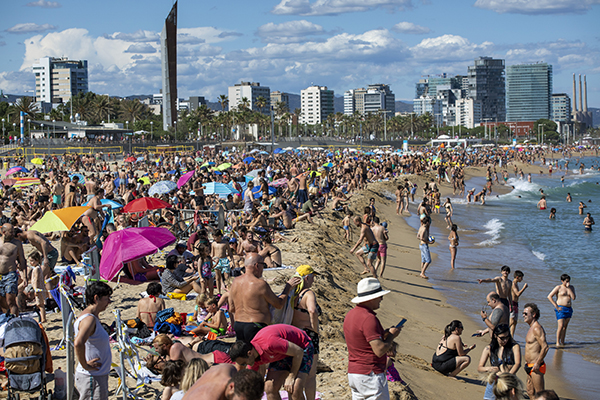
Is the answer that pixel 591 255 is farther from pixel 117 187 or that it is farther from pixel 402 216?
pixel 117 187

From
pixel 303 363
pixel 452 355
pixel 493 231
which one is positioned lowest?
pixel 493 231

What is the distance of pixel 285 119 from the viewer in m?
114

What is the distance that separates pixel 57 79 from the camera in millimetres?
171750

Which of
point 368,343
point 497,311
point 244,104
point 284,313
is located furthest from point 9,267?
point 244,104

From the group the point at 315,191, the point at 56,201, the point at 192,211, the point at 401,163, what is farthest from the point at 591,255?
the point at 401,163

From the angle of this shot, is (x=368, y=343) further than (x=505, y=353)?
No

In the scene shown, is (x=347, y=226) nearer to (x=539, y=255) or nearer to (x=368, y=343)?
(x=539, y=255)

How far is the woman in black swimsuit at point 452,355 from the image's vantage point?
6.92 meters

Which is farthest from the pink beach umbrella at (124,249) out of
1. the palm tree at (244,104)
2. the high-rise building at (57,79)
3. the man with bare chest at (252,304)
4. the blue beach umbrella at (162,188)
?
the high-rise building at (57,79)

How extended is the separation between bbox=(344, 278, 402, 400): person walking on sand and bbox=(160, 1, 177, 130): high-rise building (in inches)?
3597

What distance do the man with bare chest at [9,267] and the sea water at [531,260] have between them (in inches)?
303

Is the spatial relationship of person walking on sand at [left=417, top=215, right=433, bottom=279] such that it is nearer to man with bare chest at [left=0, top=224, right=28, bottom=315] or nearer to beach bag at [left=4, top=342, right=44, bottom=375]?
man with bare chest at [left=0, top=224, right=28, bottom=315]

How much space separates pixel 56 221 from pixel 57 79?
183 m

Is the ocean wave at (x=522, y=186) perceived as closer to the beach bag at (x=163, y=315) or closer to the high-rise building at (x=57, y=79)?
the beach bag at (x=163, y=315)
